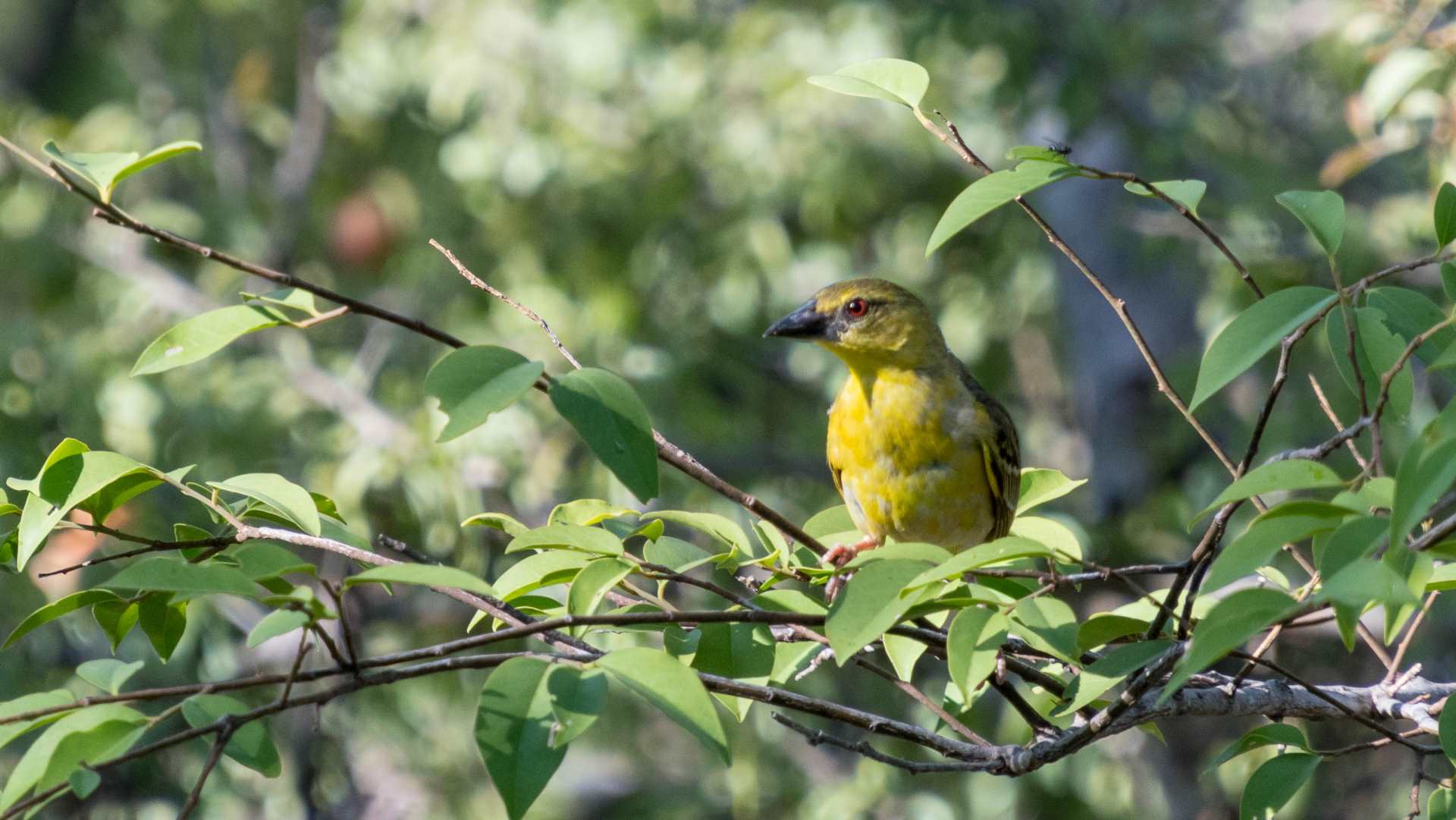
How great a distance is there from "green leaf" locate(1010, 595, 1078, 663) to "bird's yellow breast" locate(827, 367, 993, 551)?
1.85 meters

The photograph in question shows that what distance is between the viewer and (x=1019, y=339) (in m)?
11.2

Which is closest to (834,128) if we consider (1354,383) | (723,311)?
(723,311)

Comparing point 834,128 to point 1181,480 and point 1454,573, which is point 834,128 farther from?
point 1454,573

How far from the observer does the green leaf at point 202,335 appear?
176 centimetres

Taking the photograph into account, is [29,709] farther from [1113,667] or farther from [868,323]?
[868,323]

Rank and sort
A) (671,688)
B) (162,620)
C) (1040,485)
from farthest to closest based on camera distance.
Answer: (1040,485) → (162,620) → (671,688)

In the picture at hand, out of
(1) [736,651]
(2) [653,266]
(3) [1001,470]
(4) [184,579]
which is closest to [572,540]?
(1) [736,651]

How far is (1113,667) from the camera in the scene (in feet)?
5.52

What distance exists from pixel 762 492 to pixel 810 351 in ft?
5.83

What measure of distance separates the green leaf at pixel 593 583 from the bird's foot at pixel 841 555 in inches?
25.2

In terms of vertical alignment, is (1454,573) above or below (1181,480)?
above

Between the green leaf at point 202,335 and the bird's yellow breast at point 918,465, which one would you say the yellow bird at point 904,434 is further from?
the green leaf at point 202,335

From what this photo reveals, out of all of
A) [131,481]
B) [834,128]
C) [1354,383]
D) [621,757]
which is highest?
[1354,383]

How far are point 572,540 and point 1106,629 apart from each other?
2.56ft
